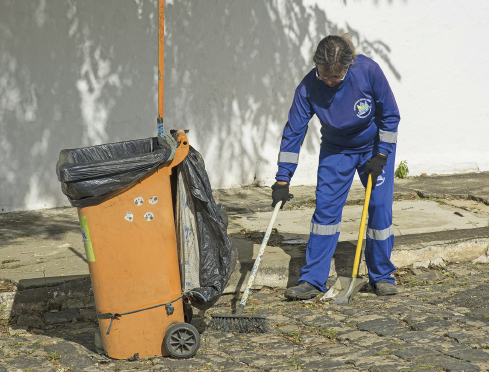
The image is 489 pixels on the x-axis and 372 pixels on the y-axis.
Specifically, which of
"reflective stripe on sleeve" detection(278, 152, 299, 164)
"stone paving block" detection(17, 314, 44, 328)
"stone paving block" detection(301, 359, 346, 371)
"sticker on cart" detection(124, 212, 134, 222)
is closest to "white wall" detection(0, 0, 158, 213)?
"stone paving block" detection(17, 314, 44, 328)

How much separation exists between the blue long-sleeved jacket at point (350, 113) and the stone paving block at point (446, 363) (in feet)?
4.87

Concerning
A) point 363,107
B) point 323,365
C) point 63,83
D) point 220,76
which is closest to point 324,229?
point 363,107

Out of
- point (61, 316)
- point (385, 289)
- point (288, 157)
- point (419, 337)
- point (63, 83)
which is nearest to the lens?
point (419, 337)

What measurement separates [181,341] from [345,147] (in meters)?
1.85

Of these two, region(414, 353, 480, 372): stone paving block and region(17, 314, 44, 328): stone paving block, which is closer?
region(414, 353, 480, 372): stone paving block

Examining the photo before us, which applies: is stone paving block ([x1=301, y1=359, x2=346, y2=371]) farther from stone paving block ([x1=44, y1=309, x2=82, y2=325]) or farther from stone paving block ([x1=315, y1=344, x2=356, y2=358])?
stone paving block ([x1=44, y1=309, x2=82, y2=325])

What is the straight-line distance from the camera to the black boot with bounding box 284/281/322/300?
3.87 m

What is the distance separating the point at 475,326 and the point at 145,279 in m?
1.98

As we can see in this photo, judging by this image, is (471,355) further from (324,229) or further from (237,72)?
(237,72)

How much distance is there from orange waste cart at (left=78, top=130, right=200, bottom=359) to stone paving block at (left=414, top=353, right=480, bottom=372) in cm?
120

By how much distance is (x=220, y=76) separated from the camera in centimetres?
684

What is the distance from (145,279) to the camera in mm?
2883

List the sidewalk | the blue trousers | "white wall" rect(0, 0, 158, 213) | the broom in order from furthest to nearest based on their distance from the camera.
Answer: "white wall" rect(0, 0, 158, 213)
the blue trousers
the broom
the sidewalk

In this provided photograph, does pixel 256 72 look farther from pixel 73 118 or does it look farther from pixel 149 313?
pixel 149 313
